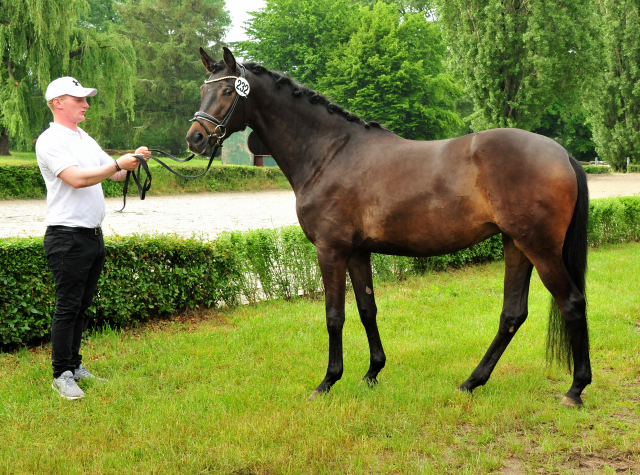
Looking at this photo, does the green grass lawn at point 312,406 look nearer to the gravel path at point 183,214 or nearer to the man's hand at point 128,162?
the man's hand at point 128,162

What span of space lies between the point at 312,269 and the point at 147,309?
2.25 m

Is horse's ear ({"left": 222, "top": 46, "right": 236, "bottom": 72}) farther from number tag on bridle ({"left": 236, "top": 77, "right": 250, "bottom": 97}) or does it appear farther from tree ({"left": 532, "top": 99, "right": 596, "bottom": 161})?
tree ({"left": 532, "top": 99, "right": 596, "bottom": 161})

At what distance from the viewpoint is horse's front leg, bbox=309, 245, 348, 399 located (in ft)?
12.3

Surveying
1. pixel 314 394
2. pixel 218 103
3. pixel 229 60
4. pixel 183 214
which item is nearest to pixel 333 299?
pixel 314 394

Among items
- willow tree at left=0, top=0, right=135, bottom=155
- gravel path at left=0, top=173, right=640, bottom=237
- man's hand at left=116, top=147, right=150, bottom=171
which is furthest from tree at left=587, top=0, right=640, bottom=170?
man's hand at left=116, top=147, right=150, bottom=171

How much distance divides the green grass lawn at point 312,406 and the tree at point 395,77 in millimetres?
32252

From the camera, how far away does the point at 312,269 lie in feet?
23.1

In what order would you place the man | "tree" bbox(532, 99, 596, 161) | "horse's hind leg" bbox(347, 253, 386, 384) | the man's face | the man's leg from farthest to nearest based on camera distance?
"tree" bbox(532, 99, 596, 161)
the man's leg
"horse's hind leg" bbox(347, 253, 386, 384)
the man's face
the man

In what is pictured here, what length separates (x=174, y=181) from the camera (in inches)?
935

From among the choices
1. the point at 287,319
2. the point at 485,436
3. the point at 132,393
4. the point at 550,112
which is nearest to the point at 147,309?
the point at 287,319

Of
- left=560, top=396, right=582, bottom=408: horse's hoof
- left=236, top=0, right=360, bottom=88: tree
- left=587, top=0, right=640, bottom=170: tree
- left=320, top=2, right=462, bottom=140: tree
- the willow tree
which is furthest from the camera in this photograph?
left=236, top=0, right=360, bottom=88: tree

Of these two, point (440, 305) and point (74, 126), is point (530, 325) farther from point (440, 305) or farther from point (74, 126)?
point (74, 126)

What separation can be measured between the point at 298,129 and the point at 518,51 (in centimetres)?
2444

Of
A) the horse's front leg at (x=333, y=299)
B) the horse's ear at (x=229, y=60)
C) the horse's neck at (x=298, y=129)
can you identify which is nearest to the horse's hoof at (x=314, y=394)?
the horse's front leg at (x=333, y=299)
